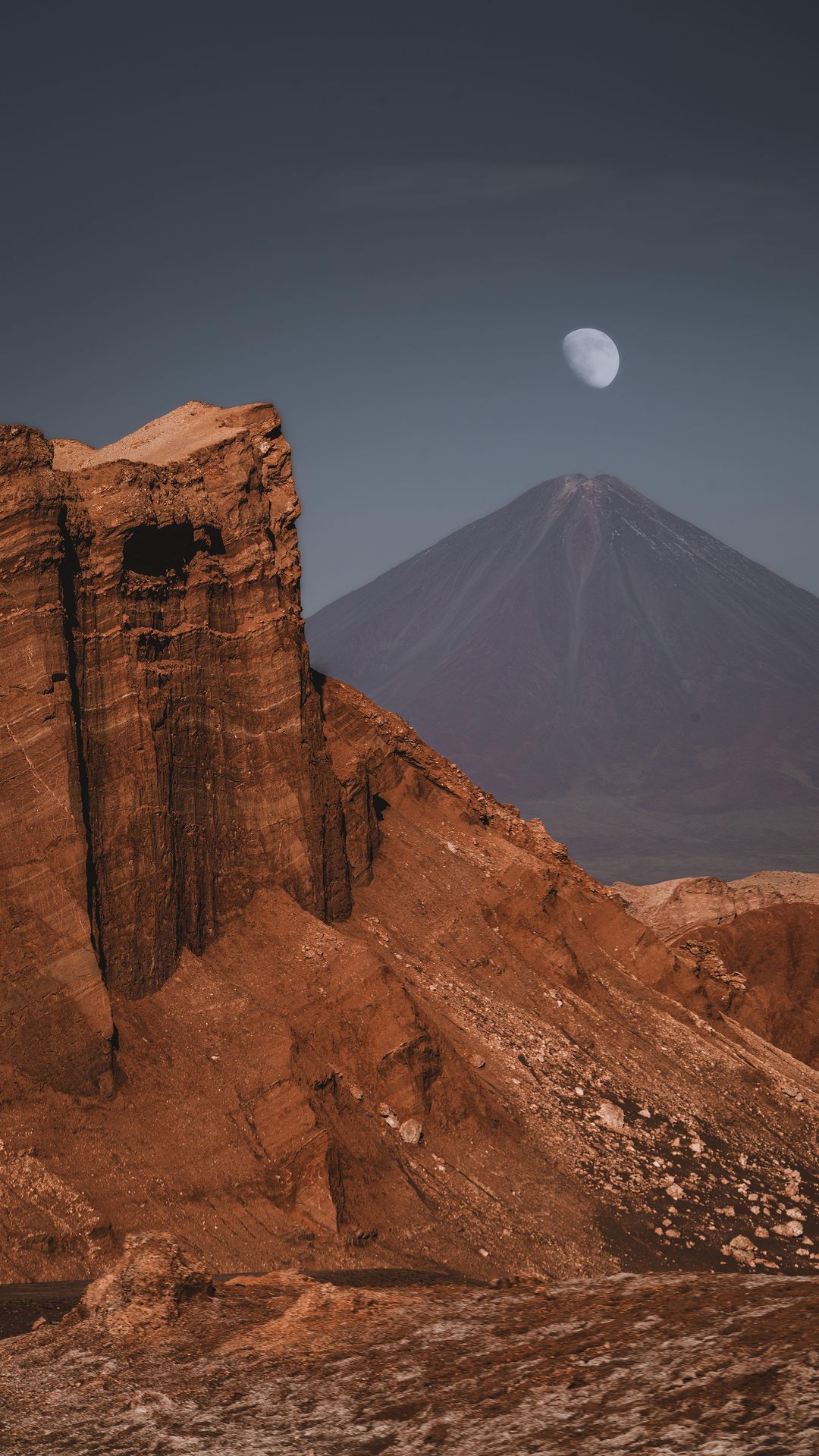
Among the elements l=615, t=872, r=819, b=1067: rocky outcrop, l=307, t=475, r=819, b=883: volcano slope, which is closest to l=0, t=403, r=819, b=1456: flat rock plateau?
l=615, t=872, r=819, b=1067: rocky outcrop

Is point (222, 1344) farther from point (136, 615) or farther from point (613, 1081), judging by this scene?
point (613, 1081)

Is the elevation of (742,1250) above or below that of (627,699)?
below

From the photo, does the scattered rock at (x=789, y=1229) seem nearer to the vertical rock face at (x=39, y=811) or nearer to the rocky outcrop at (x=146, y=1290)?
the vertical rock face at (x=39, y=811)

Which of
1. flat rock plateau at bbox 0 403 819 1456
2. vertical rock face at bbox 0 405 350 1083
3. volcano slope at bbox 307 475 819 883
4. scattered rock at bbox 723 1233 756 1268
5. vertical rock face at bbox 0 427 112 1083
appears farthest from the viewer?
volcano slope at bbox 307 475 819 883

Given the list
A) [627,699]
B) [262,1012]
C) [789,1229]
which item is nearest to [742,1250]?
[789,1229]

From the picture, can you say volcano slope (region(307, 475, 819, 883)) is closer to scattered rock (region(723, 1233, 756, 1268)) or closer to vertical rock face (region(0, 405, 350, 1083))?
vertical rock face (region(0, 405, 350, 1083))

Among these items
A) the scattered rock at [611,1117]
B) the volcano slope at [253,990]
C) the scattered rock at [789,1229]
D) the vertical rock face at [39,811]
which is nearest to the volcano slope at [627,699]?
the volcano slope at [253,990]

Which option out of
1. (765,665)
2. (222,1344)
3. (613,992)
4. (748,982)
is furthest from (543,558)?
(222,1344)

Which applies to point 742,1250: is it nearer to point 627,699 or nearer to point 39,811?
point 39,811
